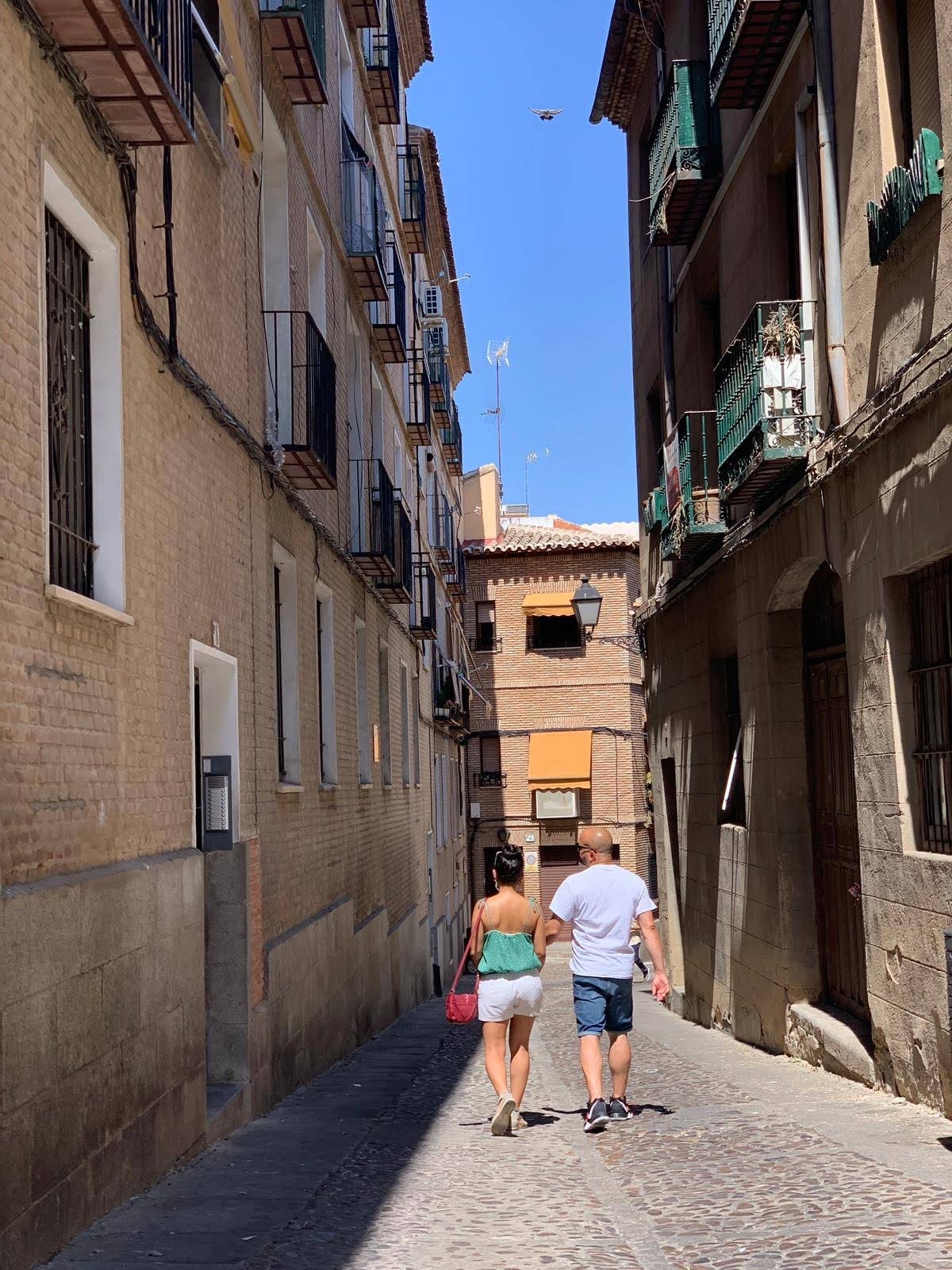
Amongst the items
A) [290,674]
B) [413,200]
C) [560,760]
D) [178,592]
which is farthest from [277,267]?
[560,760]

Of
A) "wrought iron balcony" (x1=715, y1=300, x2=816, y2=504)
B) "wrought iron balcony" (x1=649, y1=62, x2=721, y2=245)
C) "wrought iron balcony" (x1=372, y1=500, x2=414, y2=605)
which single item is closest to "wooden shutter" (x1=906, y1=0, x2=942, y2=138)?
"wrought iron balcony" (x1=715, y1=300, x2=816, y2=504)

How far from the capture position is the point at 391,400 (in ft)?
69.7

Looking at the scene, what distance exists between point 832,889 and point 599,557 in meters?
27.9

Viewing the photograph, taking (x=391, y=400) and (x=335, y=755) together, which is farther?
(x=391, y=400)

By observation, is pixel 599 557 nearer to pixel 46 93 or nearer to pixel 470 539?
pixel 470 539

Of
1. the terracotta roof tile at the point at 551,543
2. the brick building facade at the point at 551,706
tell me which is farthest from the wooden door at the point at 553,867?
the terracotta roof tile at the point at 551,543

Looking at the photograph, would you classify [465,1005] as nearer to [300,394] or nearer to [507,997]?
[507,997]

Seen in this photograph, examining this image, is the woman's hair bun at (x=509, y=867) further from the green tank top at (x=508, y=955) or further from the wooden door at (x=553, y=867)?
the wooden door at (x=553, y=867)

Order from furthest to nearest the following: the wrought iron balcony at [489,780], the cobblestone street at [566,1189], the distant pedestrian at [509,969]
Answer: the wrought iron balcony at [489,780] → the distant pedestrian at [509,969] → the cobblestone street at [566,1189]

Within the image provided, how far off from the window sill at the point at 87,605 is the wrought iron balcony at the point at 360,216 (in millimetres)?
9743

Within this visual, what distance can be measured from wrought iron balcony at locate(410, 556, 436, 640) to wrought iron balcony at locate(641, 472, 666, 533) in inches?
153

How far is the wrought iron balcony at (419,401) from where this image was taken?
957 inches

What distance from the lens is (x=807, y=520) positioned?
420 inches

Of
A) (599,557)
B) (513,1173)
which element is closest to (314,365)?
(513,1173)
